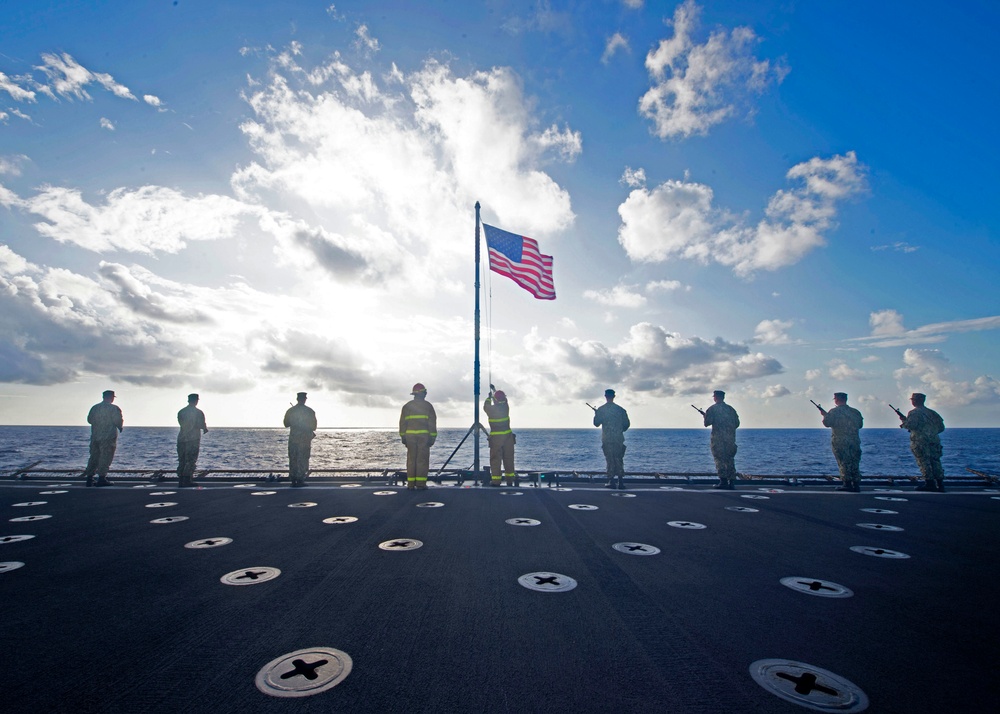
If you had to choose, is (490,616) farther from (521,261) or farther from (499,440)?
(521,261)

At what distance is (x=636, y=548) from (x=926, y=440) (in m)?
11.2

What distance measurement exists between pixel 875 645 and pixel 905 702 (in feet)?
2.46

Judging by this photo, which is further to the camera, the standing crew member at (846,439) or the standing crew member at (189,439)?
the standing crew member at (189,439)

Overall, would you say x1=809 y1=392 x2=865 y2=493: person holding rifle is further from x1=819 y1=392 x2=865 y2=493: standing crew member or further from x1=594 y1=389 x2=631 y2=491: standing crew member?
x1=594 y1=389 x2=631 y2=491: standing crew member

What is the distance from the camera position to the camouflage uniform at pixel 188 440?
37.9 ft

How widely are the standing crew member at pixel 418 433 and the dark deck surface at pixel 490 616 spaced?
13.9 ft

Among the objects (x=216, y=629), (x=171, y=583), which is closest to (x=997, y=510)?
(x=216, y=629)

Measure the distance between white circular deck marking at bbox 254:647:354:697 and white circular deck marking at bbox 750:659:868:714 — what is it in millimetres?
2378

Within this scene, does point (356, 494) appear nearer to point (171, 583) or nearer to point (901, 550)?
point (171, 583)

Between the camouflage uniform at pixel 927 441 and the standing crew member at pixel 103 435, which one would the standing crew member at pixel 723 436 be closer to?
the camouflage uniform at pixel 927 441

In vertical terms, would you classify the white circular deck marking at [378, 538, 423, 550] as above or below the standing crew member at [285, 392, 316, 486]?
below

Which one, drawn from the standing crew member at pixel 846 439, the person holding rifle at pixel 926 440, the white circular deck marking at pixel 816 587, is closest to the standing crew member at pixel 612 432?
the standing crew member at pixel 846 439

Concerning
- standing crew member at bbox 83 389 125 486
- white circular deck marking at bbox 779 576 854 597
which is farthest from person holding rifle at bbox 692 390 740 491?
standing crew member at bbox 83 389 125 486

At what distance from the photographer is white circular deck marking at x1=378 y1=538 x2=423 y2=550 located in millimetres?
5148
